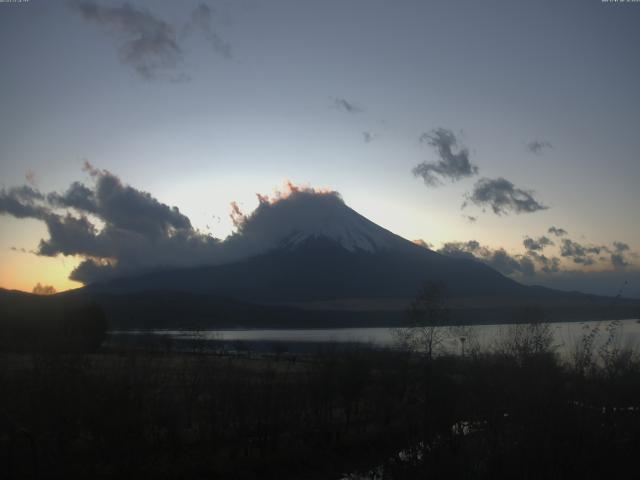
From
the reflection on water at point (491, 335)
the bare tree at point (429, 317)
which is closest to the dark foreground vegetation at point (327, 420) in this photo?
the reflection on water at point (491, 335)

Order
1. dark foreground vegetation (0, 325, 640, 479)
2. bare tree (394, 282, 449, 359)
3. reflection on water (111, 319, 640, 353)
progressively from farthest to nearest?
bare tree (394, 282, 449, 359) → reflection on water (111, 319, 640, 353) → dark foreground vegetation (0, 325, 640, 479)

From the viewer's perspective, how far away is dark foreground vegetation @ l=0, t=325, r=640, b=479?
9.44 m

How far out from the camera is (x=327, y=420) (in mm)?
21203

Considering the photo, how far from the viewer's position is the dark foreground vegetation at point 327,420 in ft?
31.0

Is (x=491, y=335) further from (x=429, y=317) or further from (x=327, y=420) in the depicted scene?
(x=327, y=420)

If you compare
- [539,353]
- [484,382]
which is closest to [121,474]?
[484,382]

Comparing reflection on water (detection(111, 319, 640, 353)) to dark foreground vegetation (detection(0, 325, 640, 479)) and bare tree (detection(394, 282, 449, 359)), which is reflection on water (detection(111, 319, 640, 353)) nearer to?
bare tree (detection(394, 282, 449, 359))

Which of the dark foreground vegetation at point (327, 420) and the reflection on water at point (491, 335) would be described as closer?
the dark foreground vegetation at point (327, 420)

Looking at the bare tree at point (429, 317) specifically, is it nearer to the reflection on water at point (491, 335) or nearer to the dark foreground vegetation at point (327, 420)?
the reflection on water at point (491, 335)

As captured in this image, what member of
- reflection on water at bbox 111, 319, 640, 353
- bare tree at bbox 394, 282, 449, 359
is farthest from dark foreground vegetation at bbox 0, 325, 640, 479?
bare tree at bbox 394, 282, 449, 359

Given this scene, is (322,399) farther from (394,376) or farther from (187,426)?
(187,426)

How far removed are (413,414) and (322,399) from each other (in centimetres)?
631

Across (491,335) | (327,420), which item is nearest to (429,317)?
(491,335)

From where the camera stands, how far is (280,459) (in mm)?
17781
